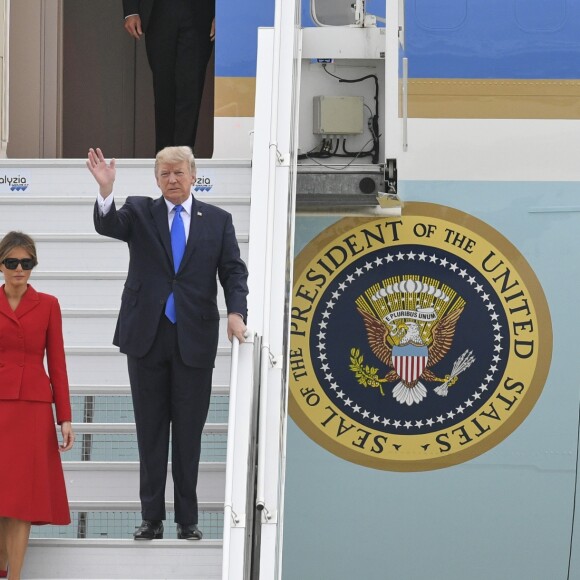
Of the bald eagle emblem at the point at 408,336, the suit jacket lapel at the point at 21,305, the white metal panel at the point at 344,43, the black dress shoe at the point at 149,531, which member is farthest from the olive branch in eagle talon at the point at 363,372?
the suit jacket lapel at the point at 21,305

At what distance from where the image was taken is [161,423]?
491 centimetres

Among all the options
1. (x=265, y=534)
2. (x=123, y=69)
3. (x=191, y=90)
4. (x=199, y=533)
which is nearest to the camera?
(x=265, y=534)

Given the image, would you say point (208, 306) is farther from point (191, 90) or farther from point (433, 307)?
point (191, 90)

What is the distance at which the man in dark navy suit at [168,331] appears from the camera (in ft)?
16.0

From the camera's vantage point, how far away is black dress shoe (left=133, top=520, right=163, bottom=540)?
4887 millimetres

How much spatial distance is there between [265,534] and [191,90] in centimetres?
330

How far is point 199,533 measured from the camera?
4.90 m

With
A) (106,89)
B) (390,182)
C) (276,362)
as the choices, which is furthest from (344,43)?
(106,89)

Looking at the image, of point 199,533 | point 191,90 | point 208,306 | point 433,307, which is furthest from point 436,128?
point 199,533

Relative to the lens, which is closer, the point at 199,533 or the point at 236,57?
the point at 199,533

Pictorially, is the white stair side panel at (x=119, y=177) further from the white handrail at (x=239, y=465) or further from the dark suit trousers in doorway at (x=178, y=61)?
the white handrail at (x=239, y=465)

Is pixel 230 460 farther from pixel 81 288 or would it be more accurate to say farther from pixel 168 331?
pixel 81 288

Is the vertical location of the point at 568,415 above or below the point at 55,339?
below

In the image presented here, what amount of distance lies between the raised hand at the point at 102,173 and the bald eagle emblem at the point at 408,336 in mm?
2266
